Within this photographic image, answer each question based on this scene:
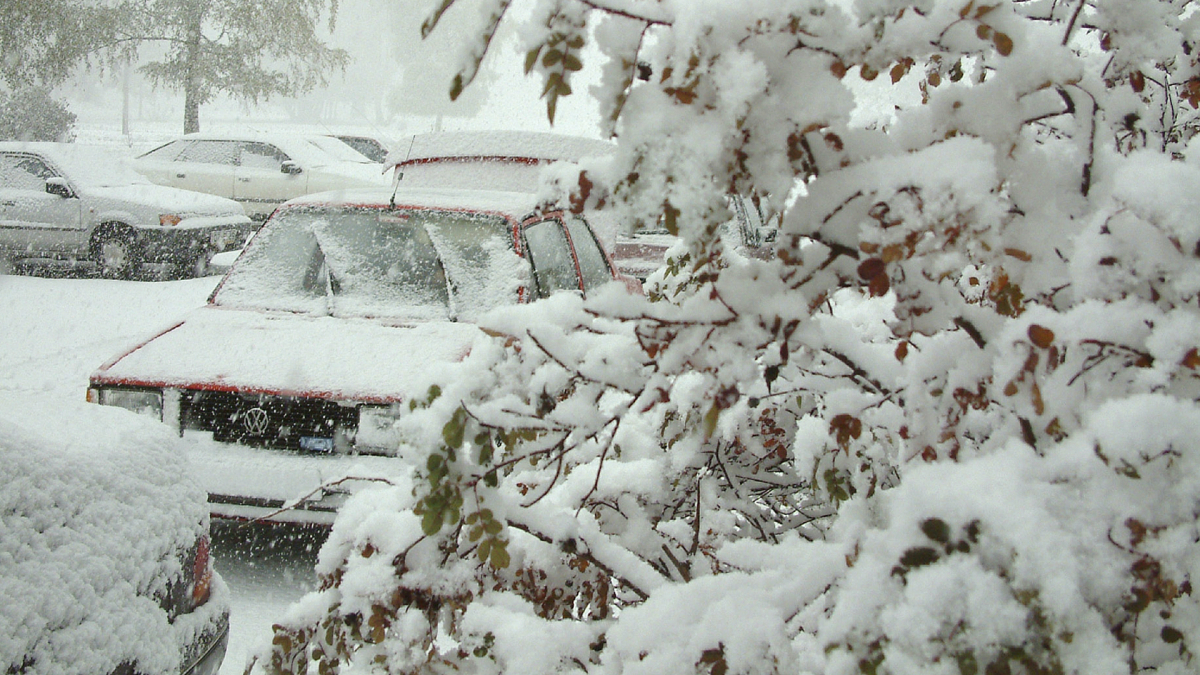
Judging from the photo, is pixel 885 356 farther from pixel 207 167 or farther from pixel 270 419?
pixel 207 167

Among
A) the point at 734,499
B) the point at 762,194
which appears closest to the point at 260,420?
the point at 734,499

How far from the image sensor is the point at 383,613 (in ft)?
5.19

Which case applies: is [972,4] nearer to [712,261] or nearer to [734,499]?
[712,261]

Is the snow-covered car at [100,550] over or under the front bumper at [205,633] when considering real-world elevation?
over

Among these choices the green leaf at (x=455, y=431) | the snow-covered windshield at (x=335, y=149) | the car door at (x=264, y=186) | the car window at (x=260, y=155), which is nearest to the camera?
the green leaf at (x=455, y=431)

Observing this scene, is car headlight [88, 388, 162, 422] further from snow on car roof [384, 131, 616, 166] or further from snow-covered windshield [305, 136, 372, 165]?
snow-covered windshield [305, 136, 372, 165]

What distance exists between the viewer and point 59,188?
10820 mm

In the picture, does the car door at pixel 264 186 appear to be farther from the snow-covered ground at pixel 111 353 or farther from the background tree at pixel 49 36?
the background tree at pixel 49 36

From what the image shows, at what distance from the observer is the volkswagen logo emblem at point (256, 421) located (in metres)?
3.62

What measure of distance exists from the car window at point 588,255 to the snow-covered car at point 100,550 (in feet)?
9.30

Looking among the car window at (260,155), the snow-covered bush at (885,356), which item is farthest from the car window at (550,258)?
the car window at (260,155)

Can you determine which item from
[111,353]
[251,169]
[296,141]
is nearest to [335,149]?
[296,141]

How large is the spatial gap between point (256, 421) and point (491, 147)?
372 centimetres

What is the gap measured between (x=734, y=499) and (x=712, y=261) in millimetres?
1182
